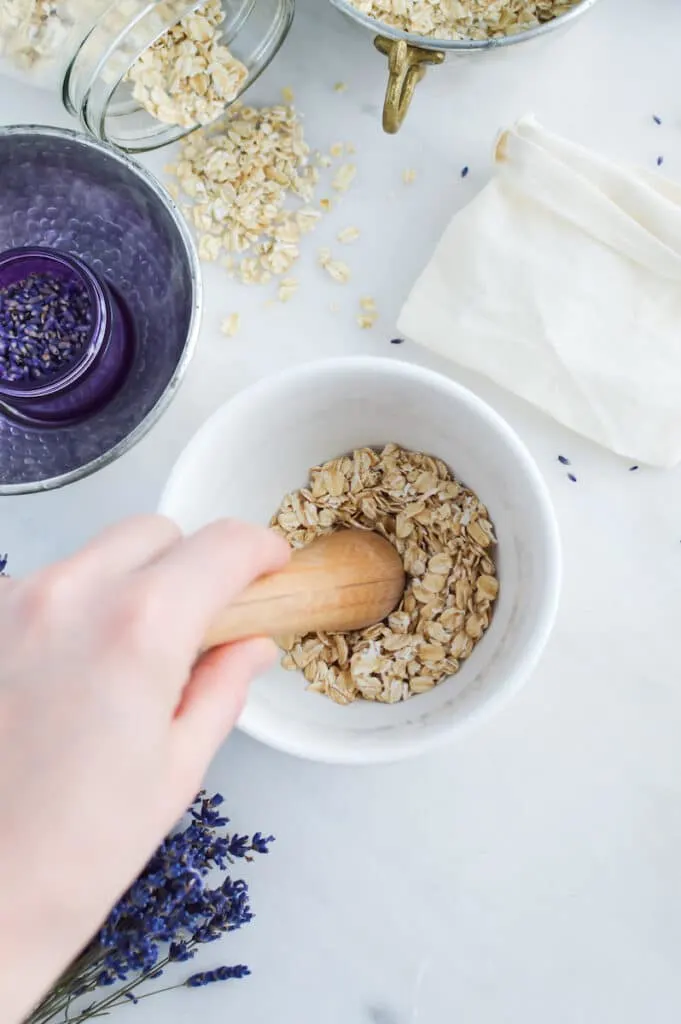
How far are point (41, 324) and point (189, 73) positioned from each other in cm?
24

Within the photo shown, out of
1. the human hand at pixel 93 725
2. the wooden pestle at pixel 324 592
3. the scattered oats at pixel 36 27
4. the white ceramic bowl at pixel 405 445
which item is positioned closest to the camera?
the human hand at pixel 93 725

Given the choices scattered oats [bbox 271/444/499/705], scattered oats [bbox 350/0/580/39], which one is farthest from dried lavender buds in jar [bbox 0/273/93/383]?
scattered oats [bbox 350/0/580/39]

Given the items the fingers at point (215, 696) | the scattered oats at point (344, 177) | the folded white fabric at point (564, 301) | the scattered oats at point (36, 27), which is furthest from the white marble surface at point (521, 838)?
the fingers at point (215, 696)

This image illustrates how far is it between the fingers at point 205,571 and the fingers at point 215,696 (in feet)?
0.07

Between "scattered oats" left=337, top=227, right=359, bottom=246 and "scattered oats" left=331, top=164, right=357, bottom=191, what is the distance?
38 millimetres

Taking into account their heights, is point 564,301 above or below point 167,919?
above

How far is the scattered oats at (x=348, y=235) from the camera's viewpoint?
0.88 m

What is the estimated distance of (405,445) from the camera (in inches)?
31.4

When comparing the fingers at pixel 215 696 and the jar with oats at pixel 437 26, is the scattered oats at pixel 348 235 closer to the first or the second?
the jar with oats at pixel 437 26

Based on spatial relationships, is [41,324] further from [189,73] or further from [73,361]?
[189,73]

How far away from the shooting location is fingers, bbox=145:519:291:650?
0.41m

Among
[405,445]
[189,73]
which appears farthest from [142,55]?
[405,445]

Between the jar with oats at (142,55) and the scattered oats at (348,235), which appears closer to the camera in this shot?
the jar with oats at (142,55)

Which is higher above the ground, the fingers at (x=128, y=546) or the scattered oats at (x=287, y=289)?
the scattered oats at (x=287, y=289)
